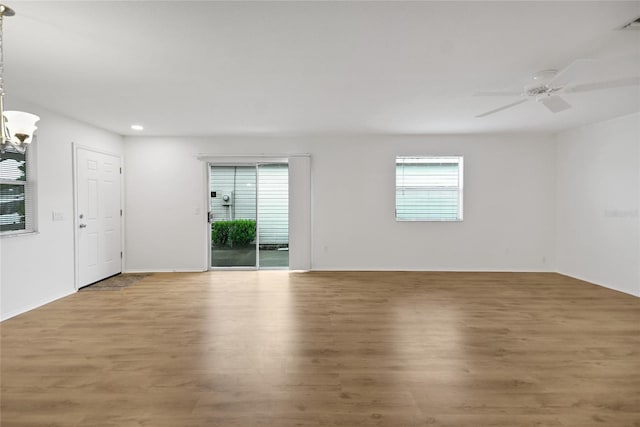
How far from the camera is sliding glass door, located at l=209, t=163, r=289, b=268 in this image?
20.0ft

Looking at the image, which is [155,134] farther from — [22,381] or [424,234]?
[424,234]

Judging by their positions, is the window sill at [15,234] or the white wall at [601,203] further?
the white wall at [601,203]

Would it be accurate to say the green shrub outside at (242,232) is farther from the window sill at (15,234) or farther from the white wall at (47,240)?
the window sill at (15,234)

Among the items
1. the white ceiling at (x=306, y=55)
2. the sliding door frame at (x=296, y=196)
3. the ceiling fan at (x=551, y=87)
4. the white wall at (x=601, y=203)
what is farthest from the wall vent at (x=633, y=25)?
the sliding door frame at (x=296, y=196)

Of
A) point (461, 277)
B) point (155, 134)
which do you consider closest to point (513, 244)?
point (461, 277)

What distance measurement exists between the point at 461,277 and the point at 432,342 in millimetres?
2927

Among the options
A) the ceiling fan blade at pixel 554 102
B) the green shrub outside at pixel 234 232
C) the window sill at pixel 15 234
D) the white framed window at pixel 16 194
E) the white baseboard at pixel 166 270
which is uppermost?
the ceiling fan blade at pixel 554 102

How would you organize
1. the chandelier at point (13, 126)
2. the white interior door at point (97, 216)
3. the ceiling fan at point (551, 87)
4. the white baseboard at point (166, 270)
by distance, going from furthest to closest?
the white baseboard at point (166, 270) → the white interior door at point (97, 216) → the ceiling fan at point (551, 87) → the chandelier at point (13, 126)

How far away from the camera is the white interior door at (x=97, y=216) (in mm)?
4828

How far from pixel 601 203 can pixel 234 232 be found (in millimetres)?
6163

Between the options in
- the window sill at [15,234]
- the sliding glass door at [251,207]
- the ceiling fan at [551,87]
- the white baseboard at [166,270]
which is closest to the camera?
the ceiling fan at [551,87]

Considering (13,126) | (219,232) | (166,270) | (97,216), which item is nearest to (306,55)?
(13,126)

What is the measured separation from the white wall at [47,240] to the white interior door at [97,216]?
0.19 meters

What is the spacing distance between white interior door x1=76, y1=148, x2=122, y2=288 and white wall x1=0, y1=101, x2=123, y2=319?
0.63 ft
